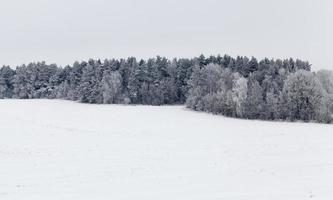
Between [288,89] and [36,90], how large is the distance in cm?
7262

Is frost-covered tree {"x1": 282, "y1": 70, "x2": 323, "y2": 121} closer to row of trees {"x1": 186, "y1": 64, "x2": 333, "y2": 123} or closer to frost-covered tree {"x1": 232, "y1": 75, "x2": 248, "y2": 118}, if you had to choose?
row of trees {"x1": 186, "y1": 64, "x2": 333, "y2": 123}

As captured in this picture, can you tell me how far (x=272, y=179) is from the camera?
66.2 feet

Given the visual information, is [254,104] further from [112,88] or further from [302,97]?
[112,88]

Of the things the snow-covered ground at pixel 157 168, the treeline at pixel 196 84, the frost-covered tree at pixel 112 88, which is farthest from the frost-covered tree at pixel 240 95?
the frost-covered tree at pixel 112 88

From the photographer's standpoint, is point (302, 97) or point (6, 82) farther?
point (6, 82)

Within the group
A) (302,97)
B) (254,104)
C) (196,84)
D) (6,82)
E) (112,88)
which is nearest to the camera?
(302,97)

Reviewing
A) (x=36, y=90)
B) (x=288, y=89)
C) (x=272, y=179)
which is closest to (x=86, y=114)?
(x=288, y=89)

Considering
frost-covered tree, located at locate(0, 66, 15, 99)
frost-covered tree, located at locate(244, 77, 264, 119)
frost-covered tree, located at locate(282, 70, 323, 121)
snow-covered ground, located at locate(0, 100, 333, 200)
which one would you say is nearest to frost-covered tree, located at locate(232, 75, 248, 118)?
frost-covered tree, located at locate(244, 77, 264, 119)

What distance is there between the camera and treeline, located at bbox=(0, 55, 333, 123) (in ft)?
239

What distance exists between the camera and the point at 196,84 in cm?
9119

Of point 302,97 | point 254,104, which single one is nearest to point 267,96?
point 254,104

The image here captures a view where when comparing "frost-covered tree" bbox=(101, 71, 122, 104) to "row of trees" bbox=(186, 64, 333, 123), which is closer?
"row of trees" bbox=(186, 64, 333, 123)

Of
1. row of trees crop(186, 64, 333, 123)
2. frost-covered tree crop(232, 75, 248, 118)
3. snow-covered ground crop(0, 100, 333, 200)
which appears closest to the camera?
snow-covered ground crop(0, 100, 333, 200)

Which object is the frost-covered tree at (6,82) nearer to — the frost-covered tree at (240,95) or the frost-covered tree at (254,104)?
the frost-covered tree at (240,95)
